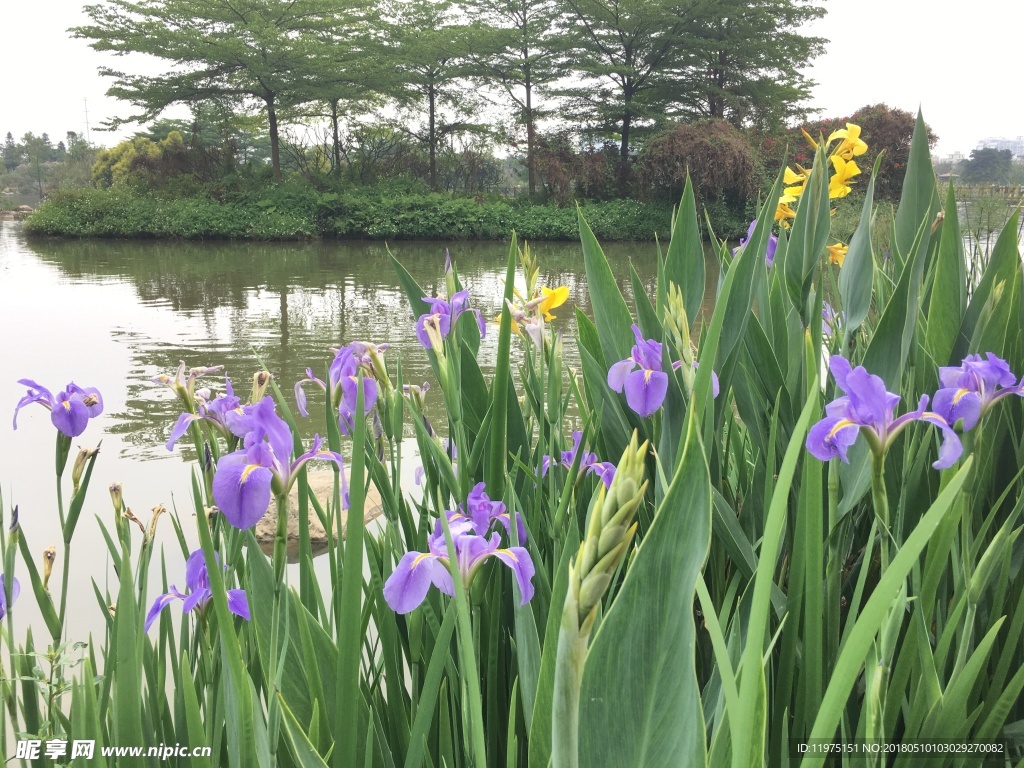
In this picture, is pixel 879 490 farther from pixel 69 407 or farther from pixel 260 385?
pixel 69 407

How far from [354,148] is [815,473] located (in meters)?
18.1

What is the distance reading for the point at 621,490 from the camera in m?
0.24

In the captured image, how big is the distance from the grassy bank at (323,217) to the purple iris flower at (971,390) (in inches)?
508

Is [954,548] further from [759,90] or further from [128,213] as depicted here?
[759,90]

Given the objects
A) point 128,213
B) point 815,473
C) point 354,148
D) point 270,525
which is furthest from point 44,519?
point 354,148

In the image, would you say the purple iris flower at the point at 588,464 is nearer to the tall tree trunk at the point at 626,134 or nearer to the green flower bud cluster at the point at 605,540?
the green flower bud cluster at the point at 605,540

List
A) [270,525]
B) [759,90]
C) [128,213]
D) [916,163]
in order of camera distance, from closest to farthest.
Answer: [916,163] → [270,525] → [128,213] → [759,90]

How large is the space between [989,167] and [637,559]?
25.8ft

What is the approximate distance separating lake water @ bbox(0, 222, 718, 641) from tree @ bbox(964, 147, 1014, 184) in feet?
7.91

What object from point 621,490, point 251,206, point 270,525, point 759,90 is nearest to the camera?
point 621,490

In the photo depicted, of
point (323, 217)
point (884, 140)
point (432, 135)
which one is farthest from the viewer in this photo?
point (432, 135)

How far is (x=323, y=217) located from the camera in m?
14.0

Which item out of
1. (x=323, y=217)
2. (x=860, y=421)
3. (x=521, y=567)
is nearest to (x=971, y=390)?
(x=860, y=421)

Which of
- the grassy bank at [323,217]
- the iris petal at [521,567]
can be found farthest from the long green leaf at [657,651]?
the grassy bank at [323,217]
